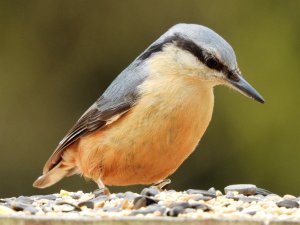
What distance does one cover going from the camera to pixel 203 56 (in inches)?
209

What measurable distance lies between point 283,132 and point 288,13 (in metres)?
0.98

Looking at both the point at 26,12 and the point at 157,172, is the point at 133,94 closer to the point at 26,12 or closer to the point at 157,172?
the point at 157,172

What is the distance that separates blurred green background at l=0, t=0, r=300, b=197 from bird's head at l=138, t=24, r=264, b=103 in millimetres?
2484

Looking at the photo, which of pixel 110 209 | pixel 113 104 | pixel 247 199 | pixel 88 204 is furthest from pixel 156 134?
pixel 110 209

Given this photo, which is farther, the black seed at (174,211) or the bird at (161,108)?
the bird at (161,108)

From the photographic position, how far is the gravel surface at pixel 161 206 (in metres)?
3.99

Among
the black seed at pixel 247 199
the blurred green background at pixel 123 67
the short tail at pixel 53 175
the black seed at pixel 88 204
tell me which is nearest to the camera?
the black seed at pixel 88 204

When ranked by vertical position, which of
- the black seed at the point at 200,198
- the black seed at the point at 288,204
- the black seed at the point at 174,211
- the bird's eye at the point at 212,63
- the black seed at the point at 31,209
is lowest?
the black seed at the point at 288,204

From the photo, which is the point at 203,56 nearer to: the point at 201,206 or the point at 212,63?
the point at 212,63

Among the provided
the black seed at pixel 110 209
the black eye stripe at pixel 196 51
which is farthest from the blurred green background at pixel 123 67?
the black seed at pixel 110 209

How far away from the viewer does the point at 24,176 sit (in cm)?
866

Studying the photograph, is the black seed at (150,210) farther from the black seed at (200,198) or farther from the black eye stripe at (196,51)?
the black eye stripe at (196,51)

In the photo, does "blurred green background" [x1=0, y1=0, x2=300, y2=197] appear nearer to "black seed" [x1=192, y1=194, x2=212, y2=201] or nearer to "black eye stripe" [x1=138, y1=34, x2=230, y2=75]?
"black eye stripe" [x1=138, y1=34, x2=230, y2=75]

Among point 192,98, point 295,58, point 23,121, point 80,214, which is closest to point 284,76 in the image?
point 295,58
